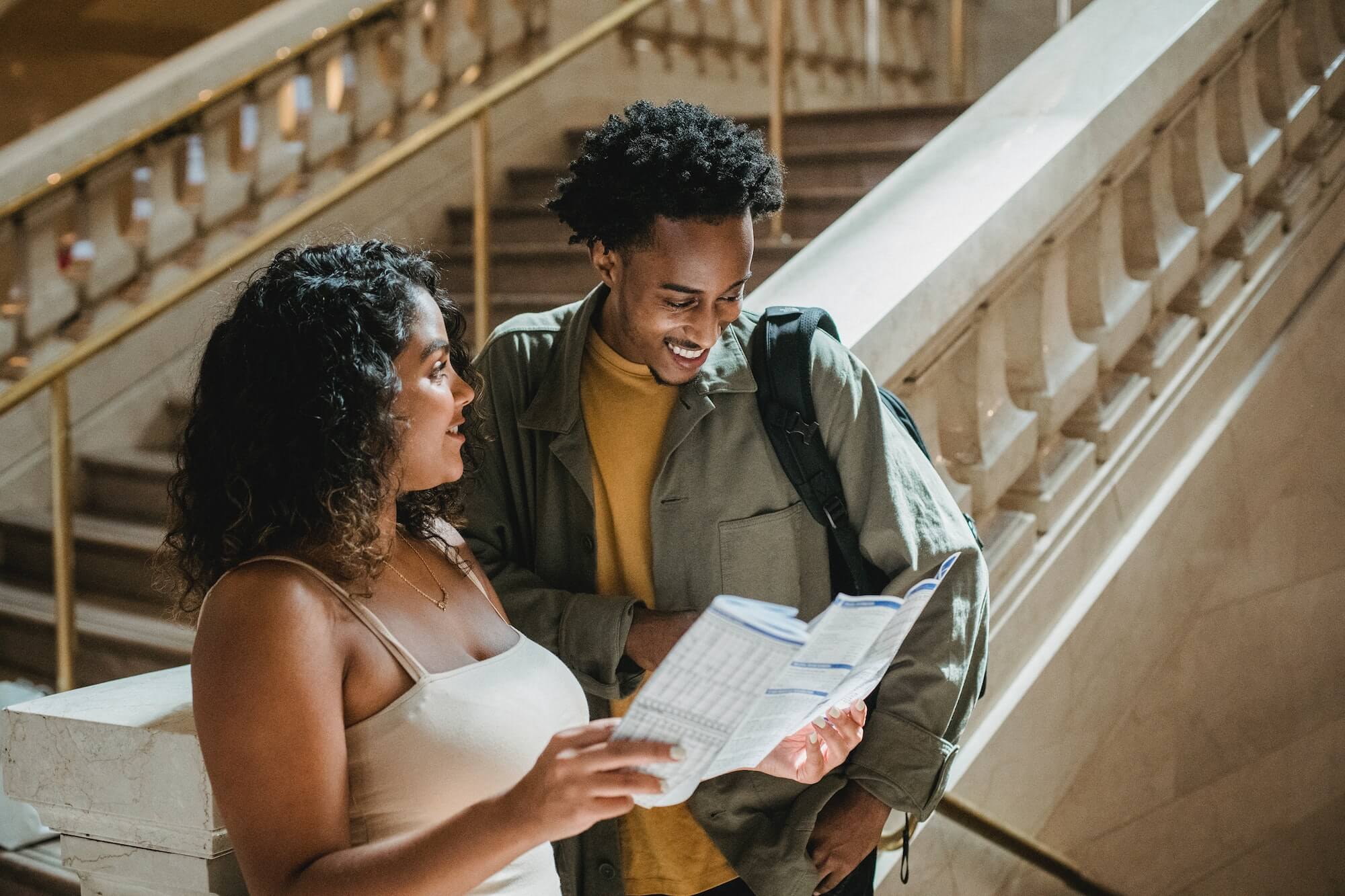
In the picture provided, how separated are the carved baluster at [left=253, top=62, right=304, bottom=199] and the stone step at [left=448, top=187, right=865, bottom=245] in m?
0.76

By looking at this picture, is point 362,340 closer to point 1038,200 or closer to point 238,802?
point 238,802

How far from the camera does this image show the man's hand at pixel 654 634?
1.94m

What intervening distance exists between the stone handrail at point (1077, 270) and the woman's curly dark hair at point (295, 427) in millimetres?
1103

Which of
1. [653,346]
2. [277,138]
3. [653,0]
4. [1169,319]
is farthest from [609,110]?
[653,346]

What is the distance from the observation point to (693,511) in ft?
6.57

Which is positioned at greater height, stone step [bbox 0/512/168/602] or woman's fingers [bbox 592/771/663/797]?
woman's fingers [bbox 592/771/663/797]

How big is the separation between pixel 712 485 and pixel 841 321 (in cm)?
64

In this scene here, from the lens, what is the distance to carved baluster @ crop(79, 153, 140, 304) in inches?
207

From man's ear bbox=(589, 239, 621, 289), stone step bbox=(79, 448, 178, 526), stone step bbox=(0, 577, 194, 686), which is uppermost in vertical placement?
man's ear bbox=(589, 239, 621, 289)

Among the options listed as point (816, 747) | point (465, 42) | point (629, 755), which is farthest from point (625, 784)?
point (465, 42)

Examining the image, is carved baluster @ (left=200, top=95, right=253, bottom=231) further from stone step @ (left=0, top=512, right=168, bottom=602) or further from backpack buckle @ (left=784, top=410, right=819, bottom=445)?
backpack buckle @ (left=784, top=410, right=819, bottom=445)

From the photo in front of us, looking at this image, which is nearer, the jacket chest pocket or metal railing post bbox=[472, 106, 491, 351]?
the jacket chest pocket

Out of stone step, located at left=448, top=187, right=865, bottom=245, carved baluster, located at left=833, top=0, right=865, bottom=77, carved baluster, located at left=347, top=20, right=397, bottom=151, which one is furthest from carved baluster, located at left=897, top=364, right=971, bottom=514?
carved baluster, located at left=833, top=0, right=865, bottom=77

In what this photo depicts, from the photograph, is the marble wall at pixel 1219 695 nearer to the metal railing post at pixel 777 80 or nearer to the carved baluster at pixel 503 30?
the metal railing post at pixel 777 80
